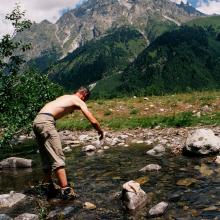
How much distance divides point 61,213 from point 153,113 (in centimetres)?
2519

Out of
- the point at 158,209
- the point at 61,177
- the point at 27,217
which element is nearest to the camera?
the point at 158,209

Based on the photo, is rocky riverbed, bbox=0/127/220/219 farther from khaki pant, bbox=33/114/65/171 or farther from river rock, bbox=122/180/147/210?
khaki pant, bbox=33/114/65/171

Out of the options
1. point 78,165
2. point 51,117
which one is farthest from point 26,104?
point 51,117

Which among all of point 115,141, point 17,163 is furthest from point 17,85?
point 115,141

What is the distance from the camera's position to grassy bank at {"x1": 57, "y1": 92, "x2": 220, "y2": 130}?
98.3 feet

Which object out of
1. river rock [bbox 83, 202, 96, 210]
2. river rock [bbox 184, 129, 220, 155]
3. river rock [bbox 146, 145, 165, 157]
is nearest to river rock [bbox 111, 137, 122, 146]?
river rock [bbox 146, 145, 165, 157]

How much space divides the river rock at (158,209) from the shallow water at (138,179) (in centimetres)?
13

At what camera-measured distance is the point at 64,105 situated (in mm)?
13398

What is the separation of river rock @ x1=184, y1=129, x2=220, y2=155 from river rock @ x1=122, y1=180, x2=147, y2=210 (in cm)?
732

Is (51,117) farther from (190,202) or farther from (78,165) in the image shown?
(78,165)

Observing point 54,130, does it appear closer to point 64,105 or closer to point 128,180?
point 64,105

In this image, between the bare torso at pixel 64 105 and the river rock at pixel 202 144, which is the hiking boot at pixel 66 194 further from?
the river rock at pixel 202 144

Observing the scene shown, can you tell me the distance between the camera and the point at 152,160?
63.2 feet

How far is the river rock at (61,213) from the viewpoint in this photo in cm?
1156
